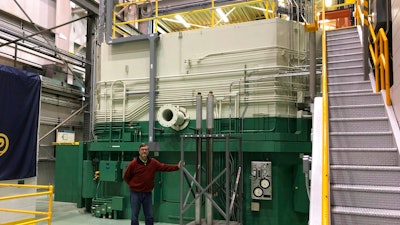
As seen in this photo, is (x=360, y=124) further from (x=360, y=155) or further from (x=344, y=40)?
(x=344, y=40)

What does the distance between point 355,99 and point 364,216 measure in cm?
211

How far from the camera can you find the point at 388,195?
134 inches

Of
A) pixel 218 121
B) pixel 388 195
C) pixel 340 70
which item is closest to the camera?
pixel 388 195

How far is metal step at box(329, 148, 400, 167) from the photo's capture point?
3.84m

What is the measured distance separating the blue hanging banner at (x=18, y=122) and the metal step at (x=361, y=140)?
570 cm

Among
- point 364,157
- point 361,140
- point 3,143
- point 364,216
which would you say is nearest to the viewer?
point 364,216

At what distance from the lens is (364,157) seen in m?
3.95

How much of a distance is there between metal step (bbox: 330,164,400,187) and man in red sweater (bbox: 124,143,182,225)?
349 centimetres

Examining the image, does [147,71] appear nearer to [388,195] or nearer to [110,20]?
[110,20]

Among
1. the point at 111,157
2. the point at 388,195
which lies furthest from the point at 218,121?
the point at 388,195

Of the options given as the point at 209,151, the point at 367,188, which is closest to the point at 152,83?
the point at 209,151

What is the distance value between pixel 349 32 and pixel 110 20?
5766 millimetres

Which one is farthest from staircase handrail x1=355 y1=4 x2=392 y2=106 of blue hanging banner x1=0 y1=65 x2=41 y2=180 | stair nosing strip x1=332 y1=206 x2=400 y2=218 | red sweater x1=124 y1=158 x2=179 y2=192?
blue hanging banner x1=0 y1=65 x2=41 y2=180

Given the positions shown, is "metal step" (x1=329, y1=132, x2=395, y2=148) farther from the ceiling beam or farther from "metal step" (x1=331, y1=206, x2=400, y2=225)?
the ceiling beam
